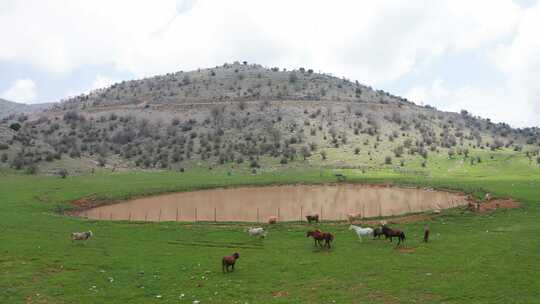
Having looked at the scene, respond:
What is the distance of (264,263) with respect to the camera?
2522 cm

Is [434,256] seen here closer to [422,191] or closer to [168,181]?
[422,191]

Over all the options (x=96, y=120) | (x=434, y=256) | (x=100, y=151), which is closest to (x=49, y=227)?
(x=434, y=256)

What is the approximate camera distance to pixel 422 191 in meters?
58.2

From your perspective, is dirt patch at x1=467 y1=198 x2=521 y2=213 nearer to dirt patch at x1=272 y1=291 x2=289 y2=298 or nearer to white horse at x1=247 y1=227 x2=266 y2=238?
white horse at x1=247 y1=227 x2=266 y2=238

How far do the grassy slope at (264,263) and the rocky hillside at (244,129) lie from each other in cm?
5123

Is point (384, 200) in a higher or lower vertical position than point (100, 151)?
lower

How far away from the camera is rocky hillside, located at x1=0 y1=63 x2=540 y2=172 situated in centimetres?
9512

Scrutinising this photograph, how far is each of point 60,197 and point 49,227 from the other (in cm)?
1874

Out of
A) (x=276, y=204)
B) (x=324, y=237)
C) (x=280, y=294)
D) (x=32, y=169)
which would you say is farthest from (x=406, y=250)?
(x=32, y=169)

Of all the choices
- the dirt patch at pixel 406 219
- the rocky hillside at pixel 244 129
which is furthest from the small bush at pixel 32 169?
the dirt patch at pixel 406 219

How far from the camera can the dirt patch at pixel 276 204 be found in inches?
1790

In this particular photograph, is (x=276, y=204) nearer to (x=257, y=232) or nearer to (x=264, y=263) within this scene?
(x=257, y=232)

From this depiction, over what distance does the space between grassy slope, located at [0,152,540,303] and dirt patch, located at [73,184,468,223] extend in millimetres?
5898

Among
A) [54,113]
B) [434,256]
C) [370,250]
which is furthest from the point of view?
[54,113]
